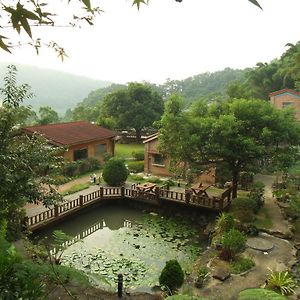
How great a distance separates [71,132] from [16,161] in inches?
668

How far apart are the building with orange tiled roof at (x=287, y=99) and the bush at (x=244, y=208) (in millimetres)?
19894

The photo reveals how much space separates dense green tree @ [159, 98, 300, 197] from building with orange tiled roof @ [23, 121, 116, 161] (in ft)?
29.5

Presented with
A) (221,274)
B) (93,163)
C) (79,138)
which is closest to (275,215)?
(221,274)

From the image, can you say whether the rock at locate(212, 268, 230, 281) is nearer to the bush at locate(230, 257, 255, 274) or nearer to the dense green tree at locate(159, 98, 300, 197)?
the bush at locate(230, 257, 255, 274)

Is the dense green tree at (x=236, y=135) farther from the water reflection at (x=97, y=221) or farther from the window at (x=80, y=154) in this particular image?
the window at (x=80, y=154)

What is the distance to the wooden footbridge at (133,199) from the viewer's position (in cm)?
1542

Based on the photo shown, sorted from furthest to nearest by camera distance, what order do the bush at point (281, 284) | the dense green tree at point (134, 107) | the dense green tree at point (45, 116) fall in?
1. the dense green tree at point (134, 107)
2. the dense green tree at point (45, 116)
3. the bush at point (281, 284)

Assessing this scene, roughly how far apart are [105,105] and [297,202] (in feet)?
93.5

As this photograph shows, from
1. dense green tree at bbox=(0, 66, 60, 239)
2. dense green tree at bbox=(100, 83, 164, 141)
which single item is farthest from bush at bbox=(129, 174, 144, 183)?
dense green tree at bbox=(100, 83, 164, 141)

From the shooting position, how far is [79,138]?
82.9 feet

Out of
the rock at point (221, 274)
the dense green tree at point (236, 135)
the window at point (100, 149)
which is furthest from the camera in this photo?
the window at point (100, 149)

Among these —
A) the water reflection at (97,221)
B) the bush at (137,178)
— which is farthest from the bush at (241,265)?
the bush at (137,178)

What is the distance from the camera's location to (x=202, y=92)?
75562 millimetres

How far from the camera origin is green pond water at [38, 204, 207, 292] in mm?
11820
